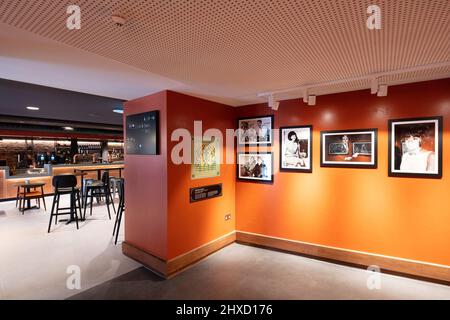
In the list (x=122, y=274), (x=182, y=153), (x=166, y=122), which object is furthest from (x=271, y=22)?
(x=122, y=274)

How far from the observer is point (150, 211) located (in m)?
3.07

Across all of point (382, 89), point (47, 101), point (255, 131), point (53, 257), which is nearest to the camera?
point (382, 89)

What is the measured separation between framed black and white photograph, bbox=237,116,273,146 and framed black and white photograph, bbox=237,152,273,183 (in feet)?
0.61

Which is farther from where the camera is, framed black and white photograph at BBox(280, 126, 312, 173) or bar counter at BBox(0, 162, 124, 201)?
bar counter at BBox(0, 162, 124, 201)

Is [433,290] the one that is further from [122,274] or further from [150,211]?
[122,274]

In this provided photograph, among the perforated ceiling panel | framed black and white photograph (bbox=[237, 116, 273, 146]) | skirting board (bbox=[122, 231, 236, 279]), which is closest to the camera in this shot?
the perforated ceiling panel

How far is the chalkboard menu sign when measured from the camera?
2945 mm

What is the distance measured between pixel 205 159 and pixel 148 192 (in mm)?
908

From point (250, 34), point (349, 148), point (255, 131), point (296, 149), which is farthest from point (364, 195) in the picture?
point (250, 34)

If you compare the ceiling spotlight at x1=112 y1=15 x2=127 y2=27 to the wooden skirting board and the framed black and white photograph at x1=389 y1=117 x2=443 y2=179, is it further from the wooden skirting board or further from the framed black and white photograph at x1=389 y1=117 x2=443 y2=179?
the framed black and white photograph at x1=389 y1=117 x2=443 y2=179

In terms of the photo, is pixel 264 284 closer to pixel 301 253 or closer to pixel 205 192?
pixel 301 253

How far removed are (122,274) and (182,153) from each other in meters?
1.67

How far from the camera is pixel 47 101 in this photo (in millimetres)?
4531

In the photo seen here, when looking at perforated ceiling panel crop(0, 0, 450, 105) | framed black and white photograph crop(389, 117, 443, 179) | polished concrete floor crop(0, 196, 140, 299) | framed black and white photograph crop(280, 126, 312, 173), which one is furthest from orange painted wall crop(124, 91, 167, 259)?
framed black and white photograph crop(389, 117, 443, 179)
